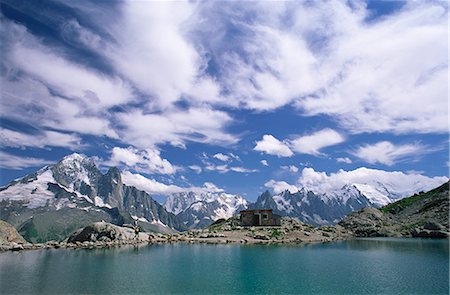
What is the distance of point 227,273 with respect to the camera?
56.8m

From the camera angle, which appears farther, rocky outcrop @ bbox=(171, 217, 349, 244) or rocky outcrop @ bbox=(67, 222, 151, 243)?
rocky outcrop @ bbox=(171, 217, 349, 244)

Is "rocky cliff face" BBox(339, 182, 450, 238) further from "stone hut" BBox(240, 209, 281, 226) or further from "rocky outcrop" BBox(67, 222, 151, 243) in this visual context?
"rocky outcrop" BBox(67, 222, 151, 243)

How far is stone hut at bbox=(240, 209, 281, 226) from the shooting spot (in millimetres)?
151250

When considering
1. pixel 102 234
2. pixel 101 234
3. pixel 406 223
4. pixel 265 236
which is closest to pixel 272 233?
pixel 265 236

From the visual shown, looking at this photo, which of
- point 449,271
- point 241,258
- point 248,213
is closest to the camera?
point 449,271

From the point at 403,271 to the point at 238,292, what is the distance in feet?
96.3

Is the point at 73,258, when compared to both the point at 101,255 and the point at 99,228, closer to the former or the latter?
the point at 101,255

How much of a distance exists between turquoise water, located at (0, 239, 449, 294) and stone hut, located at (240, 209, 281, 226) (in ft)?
236

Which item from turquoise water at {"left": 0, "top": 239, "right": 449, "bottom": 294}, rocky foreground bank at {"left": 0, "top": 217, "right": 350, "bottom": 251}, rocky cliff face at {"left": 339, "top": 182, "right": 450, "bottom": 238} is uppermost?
rocky cliff face at {"left": 339, "top": 182, "right": 450, "bottom": 238}

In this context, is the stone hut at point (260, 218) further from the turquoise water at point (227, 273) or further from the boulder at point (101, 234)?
the turquoise water at point (227, 273)

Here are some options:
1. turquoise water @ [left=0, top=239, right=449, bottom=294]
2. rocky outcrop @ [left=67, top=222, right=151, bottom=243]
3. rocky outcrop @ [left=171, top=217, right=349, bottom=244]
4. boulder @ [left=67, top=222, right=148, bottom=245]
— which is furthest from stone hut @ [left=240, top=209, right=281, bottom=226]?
turquoise water @ [left=0, top=239, right=449, bottom=294]

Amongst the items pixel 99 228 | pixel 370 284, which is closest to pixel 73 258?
pixel 99 228

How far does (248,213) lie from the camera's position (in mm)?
158250

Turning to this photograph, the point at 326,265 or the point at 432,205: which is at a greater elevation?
the point at 432,205
